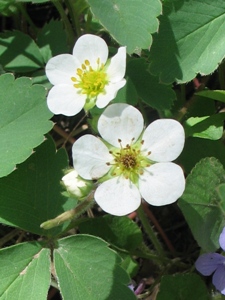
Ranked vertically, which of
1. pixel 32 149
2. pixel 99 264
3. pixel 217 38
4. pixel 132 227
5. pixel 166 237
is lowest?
pixel 166 237

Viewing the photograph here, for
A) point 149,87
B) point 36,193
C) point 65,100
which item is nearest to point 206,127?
point 149,87

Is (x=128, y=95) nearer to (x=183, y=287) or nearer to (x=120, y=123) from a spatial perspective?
(x=120, y=123)

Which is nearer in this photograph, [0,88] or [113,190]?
[113,190]

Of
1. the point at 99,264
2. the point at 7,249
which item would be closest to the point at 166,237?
the point at 99,264

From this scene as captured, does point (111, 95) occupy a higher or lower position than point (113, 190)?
higher

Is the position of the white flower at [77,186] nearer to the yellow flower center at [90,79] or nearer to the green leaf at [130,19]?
the yellow flower center at [90,79]

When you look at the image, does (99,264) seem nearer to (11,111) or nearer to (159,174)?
(159,174)

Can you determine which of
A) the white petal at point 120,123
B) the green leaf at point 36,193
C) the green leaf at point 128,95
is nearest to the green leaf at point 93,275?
the green leaf at point 36,193
